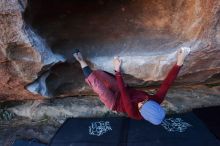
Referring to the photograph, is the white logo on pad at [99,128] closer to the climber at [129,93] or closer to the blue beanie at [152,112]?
the climber at [129,93]

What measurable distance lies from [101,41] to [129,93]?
19.1 inches

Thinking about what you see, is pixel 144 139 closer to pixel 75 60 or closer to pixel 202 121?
pixel 202 121

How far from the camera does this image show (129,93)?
2129mm

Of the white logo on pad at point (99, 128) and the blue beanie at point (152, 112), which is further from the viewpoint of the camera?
the white logo on pad at point (99, 128)

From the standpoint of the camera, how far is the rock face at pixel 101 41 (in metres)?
2.13

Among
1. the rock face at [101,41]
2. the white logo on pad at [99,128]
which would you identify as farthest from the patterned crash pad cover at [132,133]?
the rock face at [101,41]

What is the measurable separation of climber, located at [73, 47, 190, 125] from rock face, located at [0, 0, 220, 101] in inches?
6.8

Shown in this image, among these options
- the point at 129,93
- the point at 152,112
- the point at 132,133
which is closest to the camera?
the point at 152,112

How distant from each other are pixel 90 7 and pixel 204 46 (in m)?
0.83

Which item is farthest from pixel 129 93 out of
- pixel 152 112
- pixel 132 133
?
pixel 132 133

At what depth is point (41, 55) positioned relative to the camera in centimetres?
217

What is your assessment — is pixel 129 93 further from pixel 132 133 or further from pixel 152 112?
pixel 132 133

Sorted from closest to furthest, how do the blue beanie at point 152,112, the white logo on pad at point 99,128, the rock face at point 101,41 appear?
1. the blue beanie at point 152,112
2. the rock face at point 101,41
3. the white logo on pad at point 99,128

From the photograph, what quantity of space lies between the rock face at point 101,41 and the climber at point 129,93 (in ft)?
0.57
